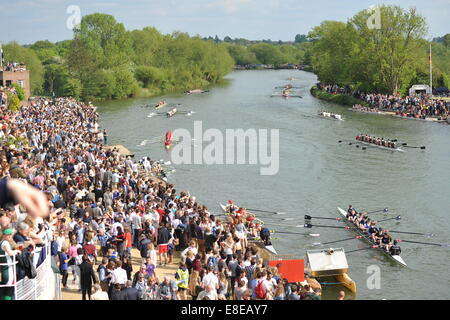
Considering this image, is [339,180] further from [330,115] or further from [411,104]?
[411,104]

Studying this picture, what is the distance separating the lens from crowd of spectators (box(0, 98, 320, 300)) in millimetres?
11648

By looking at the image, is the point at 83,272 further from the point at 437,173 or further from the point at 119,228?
the point at 437,173

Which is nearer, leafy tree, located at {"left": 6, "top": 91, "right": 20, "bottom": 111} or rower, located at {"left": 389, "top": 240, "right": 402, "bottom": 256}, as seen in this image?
rower, located at {"left": 389, "top": 240, "right": 402, "bottom": 256}

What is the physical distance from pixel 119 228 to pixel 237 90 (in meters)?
79.5

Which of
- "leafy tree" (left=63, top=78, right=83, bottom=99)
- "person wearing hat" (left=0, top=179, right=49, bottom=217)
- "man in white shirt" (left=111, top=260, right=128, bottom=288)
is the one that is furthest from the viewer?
"leafy tree" (left=63, top=78, right=83, bottom=99)

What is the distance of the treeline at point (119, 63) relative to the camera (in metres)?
78.9

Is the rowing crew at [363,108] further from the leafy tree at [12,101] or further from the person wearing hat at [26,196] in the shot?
the person wearing hat at [26,196]

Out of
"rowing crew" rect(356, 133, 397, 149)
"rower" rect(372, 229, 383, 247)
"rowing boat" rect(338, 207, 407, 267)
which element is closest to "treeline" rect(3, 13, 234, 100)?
"rowing crew" rect(356, 133, 397, 149)

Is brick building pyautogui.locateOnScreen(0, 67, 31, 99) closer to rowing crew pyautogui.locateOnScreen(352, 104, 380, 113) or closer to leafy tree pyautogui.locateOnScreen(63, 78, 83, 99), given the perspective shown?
leafy tree pyautogui.locateOnScreen(63, 78, 83, 99)

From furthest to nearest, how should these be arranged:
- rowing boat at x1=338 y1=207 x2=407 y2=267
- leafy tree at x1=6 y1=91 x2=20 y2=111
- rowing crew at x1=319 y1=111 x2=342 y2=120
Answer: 1. rowing crew at x1=319 y1=111 x2=342 y2=120
2. leafy tree at x1=6 y1=91 x2=20 y2=111
3. rowing boat at x1=338 y1=207 x2=407 y2=267

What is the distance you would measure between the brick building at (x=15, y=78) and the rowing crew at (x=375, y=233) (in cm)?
3858

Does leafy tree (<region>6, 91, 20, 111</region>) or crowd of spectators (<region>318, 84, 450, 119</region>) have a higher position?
leafy tree (<region>6, 91, 20, 111</region>)

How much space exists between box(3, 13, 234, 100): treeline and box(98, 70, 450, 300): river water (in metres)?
20.0
